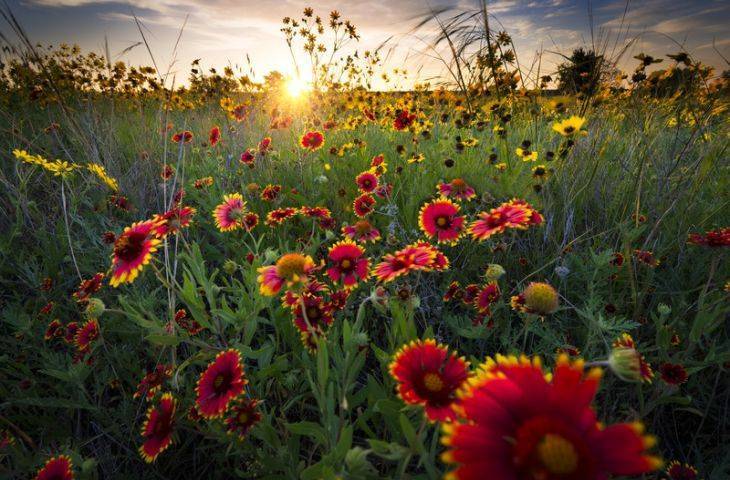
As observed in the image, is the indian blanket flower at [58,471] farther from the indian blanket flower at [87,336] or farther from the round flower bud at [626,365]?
the round flower bud at [626,365]

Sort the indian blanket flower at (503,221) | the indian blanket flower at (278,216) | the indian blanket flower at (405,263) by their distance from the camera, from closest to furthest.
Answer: the indian blanket flower at (405,263), the indian blanket flower at (503,221), the indian blanket flower at (278,216)

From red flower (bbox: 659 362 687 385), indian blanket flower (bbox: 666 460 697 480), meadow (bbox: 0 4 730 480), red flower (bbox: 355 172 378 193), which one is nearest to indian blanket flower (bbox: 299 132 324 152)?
meadow (bbox: 0 4 730 480)

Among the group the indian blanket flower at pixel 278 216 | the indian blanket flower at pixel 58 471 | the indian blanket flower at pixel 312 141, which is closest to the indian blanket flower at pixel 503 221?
the indian blanket flower at pixel 278 216

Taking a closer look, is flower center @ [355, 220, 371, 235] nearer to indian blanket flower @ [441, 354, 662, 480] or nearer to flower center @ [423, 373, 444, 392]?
flower center @ [423, 373, 444, 392]

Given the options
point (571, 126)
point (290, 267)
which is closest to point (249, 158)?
point (290, 267)

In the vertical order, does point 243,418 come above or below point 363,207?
below

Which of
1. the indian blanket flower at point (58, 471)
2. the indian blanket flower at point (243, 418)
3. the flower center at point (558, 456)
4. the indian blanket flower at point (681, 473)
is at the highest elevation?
the flower center at point (558, 456)

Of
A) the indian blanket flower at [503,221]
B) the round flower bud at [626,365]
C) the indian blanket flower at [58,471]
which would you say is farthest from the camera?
the indian blanket flower at [503,221]

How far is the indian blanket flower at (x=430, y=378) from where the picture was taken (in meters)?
0.56

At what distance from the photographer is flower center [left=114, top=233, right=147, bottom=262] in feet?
2.78

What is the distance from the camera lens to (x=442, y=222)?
1.31 m

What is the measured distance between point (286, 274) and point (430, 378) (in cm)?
37

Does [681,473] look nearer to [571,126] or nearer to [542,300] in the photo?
[542,300]

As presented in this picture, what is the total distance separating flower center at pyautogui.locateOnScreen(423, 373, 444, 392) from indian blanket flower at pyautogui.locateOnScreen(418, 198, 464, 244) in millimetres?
716
